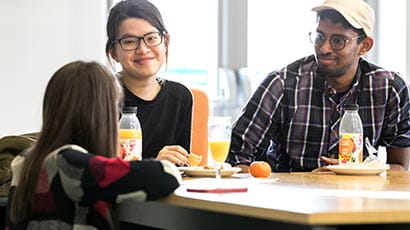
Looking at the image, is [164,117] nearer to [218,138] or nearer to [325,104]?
[325,104]

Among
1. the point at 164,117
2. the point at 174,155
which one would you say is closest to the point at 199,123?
the point at 164,117

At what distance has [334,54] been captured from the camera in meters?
2.96

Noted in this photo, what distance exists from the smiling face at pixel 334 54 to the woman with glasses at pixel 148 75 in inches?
20.3

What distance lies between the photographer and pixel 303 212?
1.44 meters

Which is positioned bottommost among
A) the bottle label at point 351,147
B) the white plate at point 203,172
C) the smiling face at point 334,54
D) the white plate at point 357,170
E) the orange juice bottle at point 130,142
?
the white plate at point 357,170

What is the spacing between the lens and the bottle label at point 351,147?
2590 millimetres

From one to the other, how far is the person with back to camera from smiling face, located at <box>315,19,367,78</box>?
1.29 m

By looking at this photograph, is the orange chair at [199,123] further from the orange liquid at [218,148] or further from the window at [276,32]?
the window at [276,32]

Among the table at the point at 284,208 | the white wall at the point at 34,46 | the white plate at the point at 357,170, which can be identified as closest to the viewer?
the table at the point at 284,208

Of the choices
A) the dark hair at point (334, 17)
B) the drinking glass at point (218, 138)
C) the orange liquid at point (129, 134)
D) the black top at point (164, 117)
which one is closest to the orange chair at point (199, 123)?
the black top at point (164, 117)

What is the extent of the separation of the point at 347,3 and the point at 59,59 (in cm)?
131

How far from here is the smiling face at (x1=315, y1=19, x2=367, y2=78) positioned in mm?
2957

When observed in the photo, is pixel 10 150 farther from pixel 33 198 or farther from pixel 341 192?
pixel 341 192

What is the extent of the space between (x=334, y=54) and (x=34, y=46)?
4.34 ft
